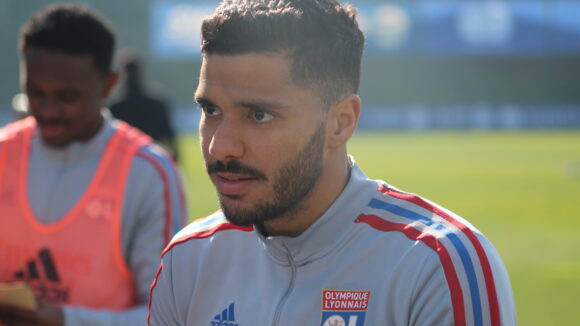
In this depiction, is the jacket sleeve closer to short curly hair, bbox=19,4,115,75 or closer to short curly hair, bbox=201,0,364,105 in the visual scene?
short curly hair, bbox=201,0,364,105

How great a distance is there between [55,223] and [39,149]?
333 millimetres

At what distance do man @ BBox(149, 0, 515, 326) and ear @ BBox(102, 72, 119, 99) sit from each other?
4.72 feet

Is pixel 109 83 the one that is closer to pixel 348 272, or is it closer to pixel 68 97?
pixel 68 97

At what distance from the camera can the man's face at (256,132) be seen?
2.26 metres

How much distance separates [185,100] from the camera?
34969 millimetres

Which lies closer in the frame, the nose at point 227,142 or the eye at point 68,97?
the nose at point 227,142

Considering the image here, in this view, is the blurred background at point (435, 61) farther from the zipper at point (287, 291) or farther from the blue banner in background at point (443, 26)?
the zipper at point (287, 291)

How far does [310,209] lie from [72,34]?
1.61 metres

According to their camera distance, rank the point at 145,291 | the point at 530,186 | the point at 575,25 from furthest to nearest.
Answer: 1. the point at 575,25
2. the point at 530,186
3. the point at 145,291

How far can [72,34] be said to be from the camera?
361 centimetres

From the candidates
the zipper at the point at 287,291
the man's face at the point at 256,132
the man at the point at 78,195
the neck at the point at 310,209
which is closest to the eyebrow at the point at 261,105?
the man's face at the point at 256,132

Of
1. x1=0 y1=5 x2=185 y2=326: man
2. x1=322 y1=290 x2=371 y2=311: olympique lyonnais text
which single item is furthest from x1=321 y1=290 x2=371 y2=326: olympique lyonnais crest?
x1=0 y1=5 x2=185 y2=326: man

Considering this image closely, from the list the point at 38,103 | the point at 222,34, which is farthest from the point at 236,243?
the point at 38,103

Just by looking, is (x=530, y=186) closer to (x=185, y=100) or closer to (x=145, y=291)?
(x=145, y=291)
